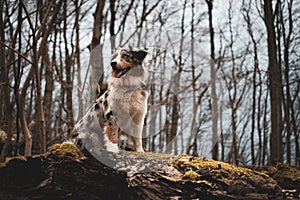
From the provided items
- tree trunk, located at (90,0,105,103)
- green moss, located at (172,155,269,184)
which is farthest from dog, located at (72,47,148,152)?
tree trunk, located at (90,0,105,103)

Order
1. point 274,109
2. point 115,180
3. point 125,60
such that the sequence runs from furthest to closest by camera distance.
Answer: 1. point 274,109
2. point 125,60
3. point 115,180

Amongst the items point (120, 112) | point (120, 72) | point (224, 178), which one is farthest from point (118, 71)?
point (224, 178)

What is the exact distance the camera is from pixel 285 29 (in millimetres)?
10789

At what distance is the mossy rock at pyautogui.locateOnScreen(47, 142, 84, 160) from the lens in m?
3.69

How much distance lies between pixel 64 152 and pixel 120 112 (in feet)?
2.82

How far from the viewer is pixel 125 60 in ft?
13.7

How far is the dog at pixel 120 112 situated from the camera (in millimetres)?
4125

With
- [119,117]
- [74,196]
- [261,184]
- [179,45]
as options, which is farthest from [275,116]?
[74,196]

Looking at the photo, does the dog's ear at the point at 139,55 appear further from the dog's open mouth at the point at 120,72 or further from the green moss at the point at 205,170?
the green moss at the point at 205,170

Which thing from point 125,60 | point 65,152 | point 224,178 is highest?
point 125,60

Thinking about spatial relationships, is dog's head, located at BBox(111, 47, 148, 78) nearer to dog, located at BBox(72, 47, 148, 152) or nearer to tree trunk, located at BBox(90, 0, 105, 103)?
dog, located at BBox(72, 47, 148, 152)

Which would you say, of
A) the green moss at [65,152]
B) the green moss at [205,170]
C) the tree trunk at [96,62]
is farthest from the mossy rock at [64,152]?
the tree trunk at [96,62]

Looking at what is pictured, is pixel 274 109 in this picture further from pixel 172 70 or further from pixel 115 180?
pixel 115 180

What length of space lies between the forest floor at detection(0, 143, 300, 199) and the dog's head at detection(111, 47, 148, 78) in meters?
1.01
